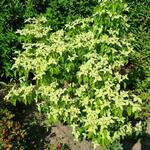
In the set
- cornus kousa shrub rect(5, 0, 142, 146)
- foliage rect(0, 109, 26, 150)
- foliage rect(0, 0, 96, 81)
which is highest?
foliage rect(0, 0, 96, 81)

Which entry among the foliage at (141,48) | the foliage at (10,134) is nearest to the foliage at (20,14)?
the foliage at (141,48)

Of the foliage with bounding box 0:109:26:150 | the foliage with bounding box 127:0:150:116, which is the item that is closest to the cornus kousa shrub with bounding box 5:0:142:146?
the foliage with bounding box 0:109:26:150

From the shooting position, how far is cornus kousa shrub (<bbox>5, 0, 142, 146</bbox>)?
251 inches

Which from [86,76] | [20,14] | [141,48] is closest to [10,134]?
[86,76]

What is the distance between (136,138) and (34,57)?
2.91 m

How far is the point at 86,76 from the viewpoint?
6598mm

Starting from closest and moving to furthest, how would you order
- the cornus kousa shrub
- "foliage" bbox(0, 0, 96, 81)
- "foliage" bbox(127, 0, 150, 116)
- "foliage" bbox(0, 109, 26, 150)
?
the cornus kousa shrub, "foliage" bbox(0, 109, 26, 150), "foliage" bbox(0, 0, 96, 81), "foliage" bbox(127, 0, 150, 116)

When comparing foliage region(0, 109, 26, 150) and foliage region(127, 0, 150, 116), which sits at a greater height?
foliage region(127, 0, 150, 116)

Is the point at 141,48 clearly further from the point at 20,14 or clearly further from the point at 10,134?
the point at 10,134

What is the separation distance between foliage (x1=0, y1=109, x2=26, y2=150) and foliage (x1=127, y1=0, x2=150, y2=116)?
9.67 feet

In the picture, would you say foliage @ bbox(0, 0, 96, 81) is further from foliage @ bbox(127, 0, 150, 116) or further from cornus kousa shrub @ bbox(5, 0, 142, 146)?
cornus kousa shrub @ bbox(5, 0, 142, 146)

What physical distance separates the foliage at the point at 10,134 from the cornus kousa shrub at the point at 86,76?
25.6 inches

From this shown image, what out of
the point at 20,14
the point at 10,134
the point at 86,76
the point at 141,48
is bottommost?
the point at 10,134

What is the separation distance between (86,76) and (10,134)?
1900 millimetres
